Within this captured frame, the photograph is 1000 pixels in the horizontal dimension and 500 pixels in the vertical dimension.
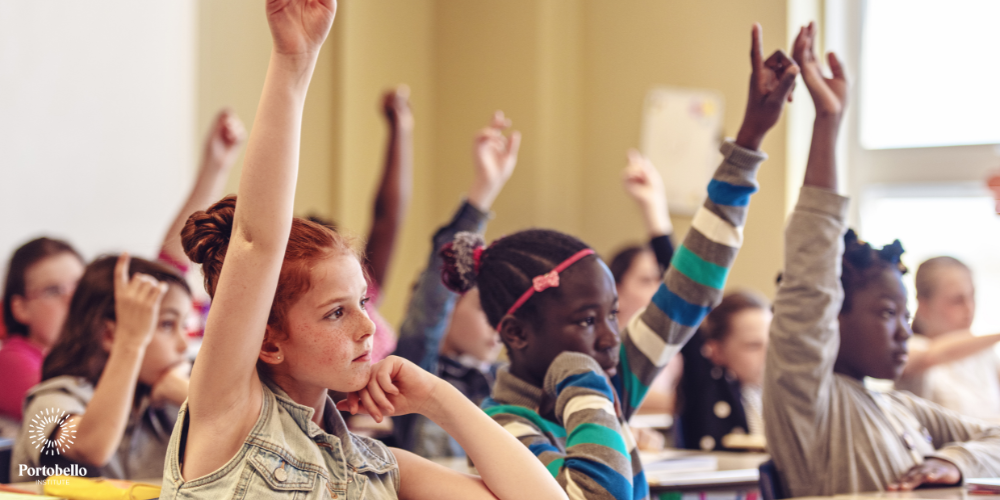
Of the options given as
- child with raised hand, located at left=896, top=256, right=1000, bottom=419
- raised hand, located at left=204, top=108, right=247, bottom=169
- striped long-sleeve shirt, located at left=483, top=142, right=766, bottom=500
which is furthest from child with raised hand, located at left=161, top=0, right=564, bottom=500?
child with raised hand, located at left=896, top=256, right=1000, bottom=419

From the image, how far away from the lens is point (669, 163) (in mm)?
3525

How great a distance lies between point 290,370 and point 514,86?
2.96 m

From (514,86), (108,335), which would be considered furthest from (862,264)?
(514,86)

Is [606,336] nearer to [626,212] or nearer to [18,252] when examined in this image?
[18,252]

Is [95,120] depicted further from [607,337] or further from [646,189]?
[607,337]

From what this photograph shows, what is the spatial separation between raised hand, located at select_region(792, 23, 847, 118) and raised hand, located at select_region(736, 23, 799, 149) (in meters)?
0.11

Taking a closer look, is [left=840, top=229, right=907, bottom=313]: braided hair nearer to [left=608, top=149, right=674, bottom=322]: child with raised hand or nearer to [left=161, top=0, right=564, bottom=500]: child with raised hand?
[left=608, top=149, right=674, bottom=322]: child with raised hand

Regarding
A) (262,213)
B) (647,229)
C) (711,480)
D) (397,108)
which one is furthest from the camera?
(397,108)

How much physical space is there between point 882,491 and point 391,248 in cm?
176

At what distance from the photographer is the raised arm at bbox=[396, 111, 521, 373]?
1940 mm

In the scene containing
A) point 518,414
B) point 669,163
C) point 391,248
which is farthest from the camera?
point 669,163

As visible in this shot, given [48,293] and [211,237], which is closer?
[211,237]

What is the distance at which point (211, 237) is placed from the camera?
85 centimetres

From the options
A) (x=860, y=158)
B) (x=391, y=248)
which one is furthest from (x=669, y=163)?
(x=391, y=248)
